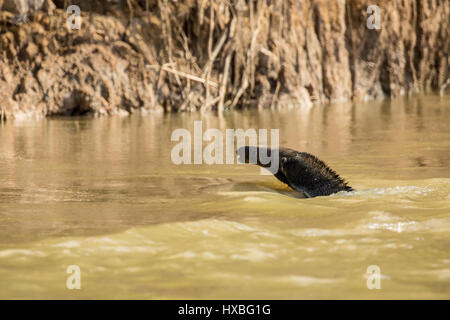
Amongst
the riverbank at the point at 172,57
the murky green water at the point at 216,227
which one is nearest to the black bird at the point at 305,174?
the murky green water at the point at 216,227

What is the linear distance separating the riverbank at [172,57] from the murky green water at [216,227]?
704 centimetres

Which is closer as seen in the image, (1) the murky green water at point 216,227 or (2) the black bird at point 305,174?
(1) the murky green water at point 216,227

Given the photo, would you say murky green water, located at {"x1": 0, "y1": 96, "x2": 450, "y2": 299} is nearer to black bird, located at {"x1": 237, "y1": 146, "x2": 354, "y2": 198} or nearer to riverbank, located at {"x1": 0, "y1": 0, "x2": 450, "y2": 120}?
black bird, located at {"x1": 237, "y1": 146, "x2": 354, "y2": 198}

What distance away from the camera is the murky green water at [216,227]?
291cm

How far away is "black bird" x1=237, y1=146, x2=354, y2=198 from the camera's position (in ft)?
17.1

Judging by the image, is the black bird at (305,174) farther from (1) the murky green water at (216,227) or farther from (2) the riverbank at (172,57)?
(2) the riverbank at (172,57)

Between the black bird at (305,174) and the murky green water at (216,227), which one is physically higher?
the black bird at (305,174)

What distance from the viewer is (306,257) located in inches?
128

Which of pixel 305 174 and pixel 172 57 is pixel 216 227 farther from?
pixel 172 57

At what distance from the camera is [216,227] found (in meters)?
3.83

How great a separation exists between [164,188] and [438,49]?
19.2 m

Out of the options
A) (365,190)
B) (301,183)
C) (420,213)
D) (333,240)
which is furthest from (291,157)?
(333,240)
